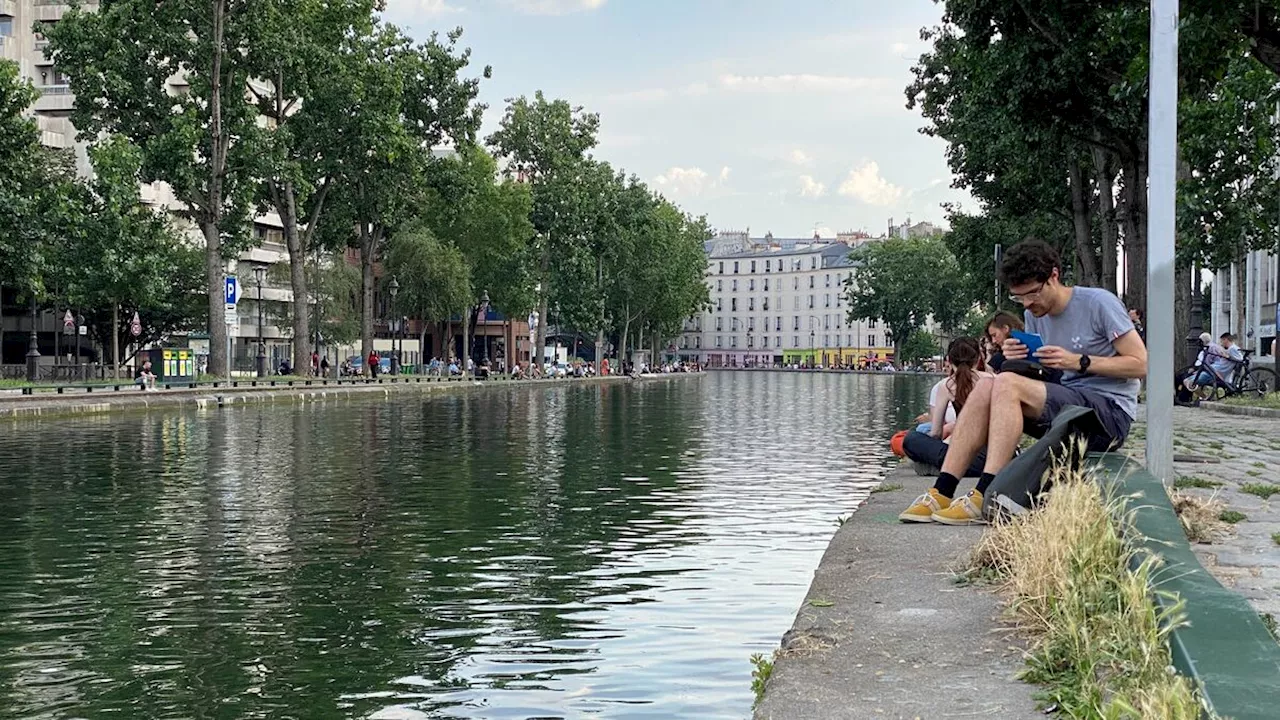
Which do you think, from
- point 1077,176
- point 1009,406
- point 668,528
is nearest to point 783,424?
point 1077,176

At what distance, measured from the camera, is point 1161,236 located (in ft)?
30.1

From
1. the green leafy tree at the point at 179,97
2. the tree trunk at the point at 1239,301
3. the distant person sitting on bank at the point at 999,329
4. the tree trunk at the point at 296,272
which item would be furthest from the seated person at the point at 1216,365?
the tree trunk at the point at 1239,301

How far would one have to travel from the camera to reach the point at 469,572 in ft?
32.0

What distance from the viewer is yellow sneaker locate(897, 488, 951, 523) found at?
29.0 feet

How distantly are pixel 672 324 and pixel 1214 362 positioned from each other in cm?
10480

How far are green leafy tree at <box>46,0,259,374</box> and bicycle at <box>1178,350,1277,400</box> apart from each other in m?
30.8

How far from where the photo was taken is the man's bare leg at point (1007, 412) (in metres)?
8.08

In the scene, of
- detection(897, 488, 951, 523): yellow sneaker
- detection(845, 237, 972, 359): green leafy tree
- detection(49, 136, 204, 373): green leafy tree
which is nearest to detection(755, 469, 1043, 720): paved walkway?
detection(897, 488, 951, 523): yellow sneaker

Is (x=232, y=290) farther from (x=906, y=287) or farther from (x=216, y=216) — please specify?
(x=906, y=287)

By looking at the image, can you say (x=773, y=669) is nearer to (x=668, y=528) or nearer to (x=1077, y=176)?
(x=668, y=528)

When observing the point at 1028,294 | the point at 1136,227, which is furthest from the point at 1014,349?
the point at 1136,227

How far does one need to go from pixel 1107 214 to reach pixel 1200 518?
98.6ft

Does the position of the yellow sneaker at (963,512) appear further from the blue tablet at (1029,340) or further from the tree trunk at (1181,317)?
the tree trunk at (1181,317)

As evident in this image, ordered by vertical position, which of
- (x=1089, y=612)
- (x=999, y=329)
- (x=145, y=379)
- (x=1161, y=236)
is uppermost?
(x=1161, y=236)
